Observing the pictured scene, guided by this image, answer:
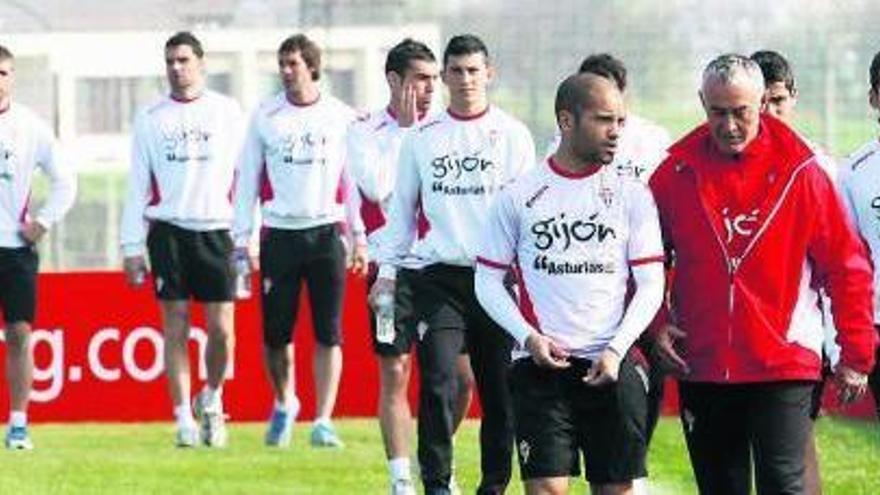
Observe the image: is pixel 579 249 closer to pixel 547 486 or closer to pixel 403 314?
pixel 547 486

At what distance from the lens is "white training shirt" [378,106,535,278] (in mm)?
14180

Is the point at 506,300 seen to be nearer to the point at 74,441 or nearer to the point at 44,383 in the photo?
the point at 74,441

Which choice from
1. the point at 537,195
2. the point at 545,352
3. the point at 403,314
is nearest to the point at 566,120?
the point at 537,195

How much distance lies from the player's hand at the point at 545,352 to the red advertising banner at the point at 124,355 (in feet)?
31.8

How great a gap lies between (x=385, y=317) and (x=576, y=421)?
3.05 meters

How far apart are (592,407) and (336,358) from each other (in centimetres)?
750

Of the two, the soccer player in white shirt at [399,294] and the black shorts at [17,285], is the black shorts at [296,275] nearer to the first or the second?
the black shorts at [17,285]

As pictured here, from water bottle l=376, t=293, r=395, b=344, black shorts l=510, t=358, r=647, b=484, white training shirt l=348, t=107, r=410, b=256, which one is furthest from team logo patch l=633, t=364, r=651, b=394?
white training shirt l=348, t=107, r=410, b=256

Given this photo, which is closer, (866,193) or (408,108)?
(866,193)

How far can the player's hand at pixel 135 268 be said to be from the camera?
1842cm

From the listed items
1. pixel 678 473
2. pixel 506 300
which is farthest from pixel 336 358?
pixel 506 300

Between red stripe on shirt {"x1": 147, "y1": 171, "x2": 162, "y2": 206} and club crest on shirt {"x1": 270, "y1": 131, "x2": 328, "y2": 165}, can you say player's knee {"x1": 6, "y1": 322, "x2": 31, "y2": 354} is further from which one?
club crest on shirt {"x1": 270, "y1": 131, "x2": 328, "y2": 165}

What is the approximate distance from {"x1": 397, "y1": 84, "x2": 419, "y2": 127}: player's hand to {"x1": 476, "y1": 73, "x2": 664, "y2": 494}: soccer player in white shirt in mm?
4016

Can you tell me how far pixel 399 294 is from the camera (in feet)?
47.2
